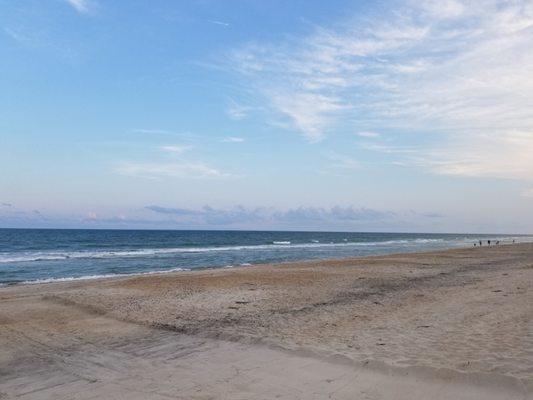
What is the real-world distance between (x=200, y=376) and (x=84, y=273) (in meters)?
21.8

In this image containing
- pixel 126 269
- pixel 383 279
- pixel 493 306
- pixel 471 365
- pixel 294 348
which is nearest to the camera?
pixel 471 365

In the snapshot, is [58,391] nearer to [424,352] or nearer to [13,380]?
[13,380]

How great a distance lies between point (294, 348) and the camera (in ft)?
25.6

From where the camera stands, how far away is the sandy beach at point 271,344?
6.04m

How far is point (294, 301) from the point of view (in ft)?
42.3

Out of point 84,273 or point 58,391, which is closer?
point 58,391

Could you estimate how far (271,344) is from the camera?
8.10 metres

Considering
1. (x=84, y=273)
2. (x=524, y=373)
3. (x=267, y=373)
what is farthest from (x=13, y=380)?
(x=84, y=273)

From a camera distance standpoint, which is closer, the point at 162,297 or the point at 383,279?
the point at 162,297

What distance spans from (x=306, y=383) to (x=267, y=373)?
0.68 metres

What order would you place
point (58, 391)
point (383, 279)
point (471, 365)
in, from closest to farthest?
point (58, 391), point (471, 365), point (383, 279)

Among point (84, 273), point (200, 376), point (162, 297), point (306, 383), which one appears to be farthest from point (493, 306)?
point (84, 273)

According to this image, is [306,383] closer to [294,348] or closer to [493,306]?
[294,348]

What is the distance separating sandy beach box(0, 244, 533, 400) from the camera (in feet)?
19.8
